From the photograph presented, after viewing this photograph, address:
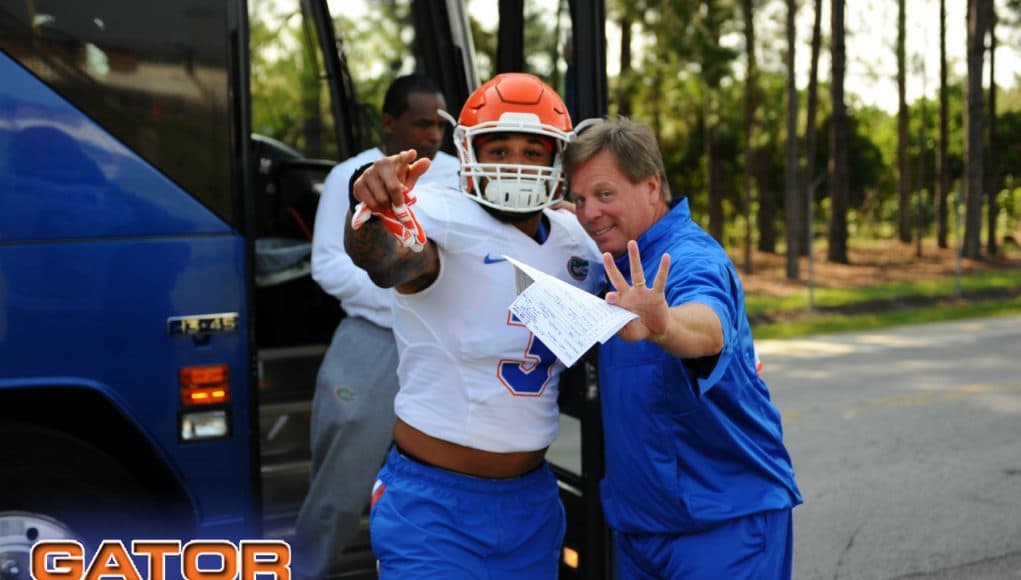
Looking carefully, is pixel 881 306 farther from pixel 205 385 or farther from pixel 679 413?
pixel 679 413

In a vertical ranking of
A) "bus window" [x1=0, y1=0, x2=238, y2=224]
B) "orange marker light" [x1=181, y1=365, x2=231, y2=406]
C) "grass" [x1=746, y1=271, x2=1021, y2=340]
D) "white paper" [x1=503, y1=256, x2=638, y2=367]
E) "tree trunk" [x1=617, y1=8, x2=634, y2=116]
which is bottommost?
"grass" [x1=746, y1=271, x2=1021, y2=340]

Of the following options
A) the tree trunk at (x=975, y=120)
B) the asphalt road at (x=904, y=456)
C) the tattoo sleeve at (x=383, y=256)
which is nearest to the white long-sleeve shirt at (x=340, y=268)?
the tattoo sleeve at (x=383, y=256)

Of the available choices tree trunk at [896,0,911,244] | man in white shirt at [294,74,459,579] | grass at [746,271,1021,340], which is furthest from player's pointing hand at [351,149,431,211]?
tree trunk at [896,0,911,244]

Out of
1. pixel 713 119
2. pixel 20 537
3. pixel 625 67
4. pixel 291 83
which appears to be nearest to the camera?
pixel 20 537

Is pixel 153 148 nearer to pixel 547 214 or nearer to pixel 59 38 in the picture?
pixel 59 38

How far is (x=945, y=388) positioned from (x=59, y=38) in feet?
26.6

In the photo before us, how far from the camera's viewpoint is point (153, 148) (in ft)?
11.2

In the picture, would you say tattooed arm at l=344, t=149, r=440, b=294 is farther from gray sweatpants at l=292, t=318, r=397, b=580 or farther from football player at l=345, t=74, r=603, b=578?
gray sweatpants at l=292, t=318, r=397, b=580

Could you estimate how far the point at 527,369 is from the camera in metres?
2.68

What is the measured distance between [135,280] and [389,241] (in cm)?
133

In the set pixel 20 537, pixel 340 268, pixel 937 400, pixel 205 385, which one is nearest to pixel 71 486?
pixel 20 537

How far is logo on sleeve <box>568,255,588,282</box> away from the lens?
2834 mm

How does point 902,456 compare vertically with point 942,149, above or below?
below

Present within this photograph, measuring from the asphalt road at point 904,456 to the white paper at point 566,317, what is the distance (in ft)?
10.9
